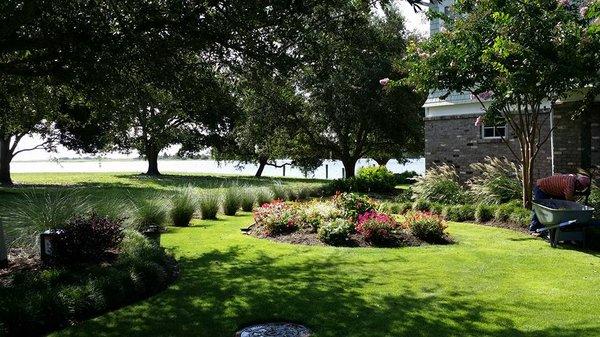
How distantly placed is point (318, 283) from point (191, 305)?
1.86m

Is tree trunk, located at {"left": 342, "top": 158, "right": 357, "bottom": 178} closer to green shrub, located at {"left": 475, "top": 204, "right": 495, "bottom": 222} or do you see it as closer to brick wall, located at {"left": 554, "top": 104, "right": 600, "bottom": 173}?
brick wall, located at {"left": 554, "top": 104, "right": 600, "bottom": 173}

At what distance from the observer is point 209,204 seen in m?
13.9

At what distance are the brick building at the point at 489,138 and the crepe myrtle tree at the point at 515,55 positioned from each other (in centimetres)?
301

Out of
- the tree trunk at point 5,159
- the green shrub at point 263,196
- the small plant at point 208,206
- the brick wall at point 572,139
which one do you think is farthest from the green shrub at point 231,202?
the tree trunk at point 5,159

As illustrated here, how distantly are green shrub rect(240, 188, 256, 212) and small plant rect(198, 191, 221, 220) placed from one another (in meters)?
1.49

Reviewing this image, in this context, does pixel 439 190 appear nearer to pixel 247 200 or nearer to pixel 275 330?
pixel 247 200

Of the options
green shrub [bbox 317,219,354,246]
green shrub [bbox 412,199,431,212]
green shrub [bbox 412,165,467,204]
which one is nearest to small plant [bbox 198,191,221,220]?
green shrub [bbox 317,219,354,246]

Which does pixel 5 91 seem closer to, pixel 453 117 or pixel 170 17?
pixel 170 17

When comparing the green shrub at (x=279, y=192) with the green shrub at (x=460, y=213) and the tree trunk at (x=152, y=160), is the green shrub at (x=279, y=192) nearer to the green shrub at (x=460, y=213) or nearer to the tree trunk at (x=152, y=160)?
the green shrub at (x=460, y=213)

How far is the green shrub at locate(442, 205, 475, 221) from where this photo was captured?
44.5 ft

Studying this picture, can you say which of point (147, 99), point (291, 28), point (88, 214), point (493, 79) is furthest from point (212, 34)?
point (493, 79)

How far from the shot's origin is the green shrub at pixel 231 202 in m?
15.0

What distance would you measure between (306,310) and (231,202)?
30.9 ft

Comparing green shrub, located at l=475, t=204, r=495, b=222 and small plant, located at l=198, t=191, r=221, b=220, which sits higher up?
small plant, located at l=198, t=191, r=221, b=220
